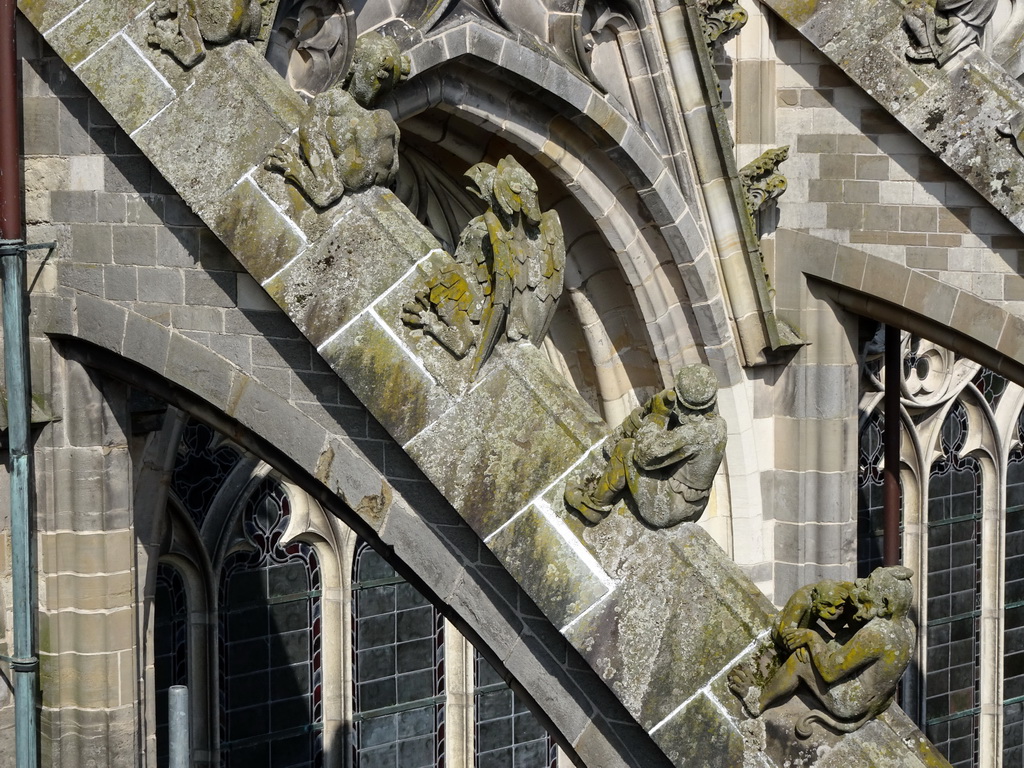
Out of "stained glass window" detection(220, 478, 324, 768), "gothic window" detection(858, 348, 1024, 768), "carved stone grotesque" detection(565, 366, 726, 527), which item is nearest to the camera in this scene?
"carved stone grotesque" detection(565, 366, 726, 527)

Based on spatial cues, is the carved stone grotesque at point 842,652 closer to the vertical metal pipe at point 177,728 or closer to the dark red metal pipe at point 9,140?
the vertical metal pipe at point 177,728

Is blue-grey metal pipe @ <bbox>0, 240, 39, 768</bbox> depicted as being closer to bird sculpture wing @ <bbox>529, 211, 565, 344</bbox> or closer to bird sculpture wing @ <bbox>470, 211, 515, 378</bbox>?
bird sculpture wing @ <bbox>470, 211, 515, 378</bbox>

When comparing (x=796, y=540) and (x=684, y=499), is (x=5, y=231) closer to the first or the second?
(x=684, y=499)

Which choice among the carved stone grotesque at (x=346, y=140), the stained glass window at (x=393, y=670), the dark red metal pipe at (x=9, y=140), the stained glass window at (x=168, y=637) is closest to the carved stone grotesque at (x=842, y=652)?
the carved stone grotesque at (x=346, y=140)

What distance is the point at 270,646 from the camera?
409 inches

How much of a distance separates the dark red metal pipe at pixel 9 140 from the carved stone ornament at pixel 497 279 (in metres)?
1.70

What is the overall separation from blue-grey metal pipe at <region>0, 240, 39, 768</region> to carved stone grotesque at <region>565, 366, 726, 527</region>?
2.38 metres

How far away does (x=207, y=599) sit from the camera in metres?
10.0

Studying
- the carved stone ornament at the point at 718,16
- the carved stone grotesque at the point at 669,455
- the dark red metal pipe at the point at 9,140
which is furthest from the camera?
the carved stone ornament at the point at 718,16

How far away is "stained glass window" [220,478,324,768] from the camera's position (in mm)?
10258

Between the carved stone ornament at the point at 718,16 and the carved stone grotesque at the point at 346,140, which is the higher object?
the carved stone ornament at the point at 718,16

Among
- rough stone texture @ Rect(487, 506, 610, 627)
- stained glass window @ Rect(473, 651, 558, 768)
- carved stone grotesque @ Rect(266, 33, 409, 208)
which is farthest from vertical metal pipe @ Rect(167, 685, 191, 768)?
stained glass window @ Rect(473, 651, 558, 768)

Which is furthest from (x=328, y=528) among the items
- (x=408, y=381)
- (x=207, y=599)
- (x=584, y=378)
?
(x=408, y=381)

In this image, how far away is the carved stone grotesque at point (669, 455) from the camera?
5445 millimetres
